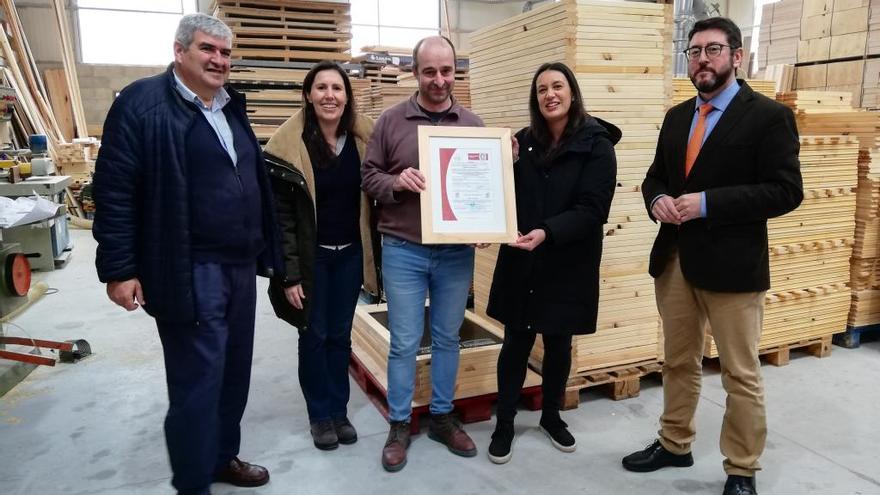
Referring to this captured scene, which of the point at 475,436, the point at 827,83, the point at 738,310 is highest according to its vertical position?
the point at 827,83

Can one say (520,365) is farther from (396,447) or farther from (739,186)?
(739,186)

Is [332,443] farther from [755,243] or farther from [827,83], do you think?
[827,83]

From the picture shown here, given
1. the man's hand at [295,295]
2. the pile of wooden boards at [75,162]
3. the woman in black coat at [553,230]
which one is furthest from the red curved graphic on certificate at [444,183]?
the pile of wooden boards at [75,162]

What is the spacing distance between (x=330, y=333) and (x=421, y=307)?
0.55 meters

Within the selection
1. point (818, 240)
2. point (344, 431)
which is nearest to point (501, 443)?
point (344, 431)

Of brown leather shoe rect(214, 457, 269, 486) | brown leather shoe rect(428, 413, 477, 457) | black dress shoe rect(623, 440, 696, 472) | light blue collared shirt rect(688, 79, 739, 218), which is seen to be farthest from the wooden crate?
light blue collared shirt rect(688, 79, 739, 218)

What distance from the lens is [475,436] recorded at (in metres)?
3.39

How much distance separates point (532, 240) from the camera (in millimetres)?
2752

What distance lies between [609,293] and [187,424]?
2.49m

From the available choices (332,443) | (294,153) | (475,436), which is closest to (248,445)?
(332,443)

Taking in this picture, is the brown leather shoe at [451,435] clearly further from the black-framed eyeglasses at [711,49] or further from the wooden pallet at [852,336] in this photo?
the wooden pallet at [852,336]

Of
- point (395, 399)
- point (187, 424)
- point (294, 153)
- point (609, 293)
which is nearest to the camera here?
point (187, 424)

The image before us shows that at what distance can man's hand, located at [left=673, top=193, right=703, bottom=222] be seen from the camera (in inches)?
99.0

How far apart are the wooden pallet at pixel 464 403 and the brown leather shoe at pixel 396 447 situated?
0.18 metres
